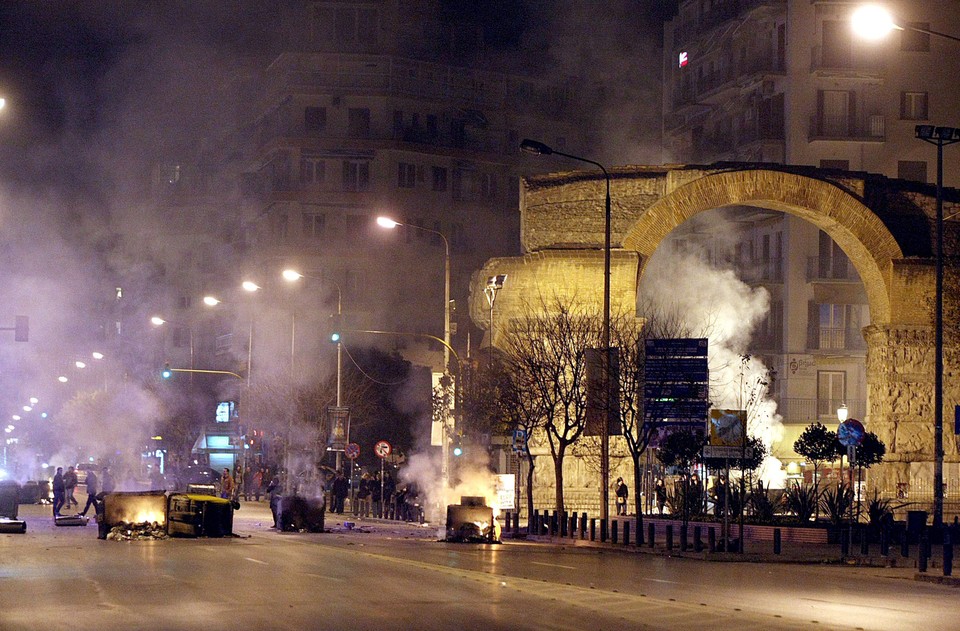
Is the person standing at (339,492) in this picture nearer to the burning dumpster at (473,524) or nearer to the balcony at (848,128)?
the burning dumpster at (473,524)

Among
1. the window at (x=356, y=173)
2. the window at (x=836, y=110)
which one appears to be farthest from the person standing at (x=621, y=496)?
the window at (x=356, y=173)

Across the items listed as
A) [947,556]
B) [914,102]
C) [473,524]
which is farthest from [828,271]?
[947,556]

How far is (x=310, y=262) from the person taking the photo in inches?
3457

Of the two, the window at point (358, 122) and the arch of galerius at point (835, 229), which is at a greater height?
the window at point (358, 122)

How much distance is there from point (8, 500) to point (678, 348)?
65.4 feet

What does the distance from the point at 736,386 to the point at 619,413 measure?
29.0 metres

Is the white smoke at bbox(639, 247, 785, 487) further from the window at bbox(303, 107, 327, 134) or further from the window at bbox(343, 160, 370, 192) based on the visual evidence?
the window at bbox(303, 107, 327, 134)

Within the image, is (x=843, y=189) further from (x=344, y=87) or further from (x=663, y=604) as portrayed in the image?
(x=344, y=87)

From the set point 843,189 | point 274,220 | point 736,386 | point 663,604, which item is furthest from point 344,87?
point 663,604

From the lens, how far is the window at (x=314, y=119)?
290ft

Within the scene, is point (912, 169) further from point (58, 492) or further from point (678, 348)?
point (58, 492)

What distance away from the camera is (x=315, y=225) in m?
88.4

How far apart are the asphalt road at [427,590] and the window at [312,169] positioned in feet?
198

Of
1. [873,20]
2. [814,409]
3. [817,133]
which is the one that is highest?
[817,133]
